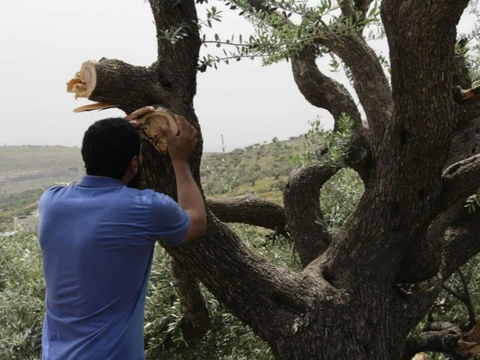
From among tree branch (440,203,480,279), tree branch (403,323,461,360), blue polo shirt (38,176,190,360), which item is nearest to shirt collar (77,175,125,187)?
blue polo shirt (38,176,190,360)

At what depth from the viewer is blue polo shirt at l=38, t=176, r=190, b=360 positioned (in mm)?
2260

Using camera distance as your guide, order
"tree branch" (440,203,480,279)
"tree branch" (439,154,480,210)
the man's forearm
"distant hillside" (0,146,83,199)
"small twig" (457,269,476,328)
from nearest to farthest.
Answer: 1. the man's forearm
2. "tree branch" (439,154,480,210)
3. "tree branch" (440,203,480,279)
4. "small twig" (457,269,476,328)
5. "distant hillside" (0,146,83,199)

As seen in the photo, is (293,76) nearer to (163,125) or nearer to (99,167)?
(163,125)

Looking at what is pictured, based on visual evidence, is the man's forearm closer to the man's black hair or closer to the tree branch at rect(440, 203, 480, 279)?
the man's black hair

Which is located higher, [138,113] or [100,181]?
[138,113]

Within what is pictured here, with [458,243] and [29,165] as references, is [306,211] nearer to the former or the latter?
[458,243]

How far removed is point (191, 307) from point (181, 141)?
3093mm

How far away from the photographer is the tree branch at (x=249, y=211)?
632cm

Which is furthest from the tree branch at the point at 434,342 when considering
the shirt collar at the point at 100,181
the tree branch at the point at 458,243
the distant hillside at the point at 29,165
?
the distant hillside at the point at 29,165

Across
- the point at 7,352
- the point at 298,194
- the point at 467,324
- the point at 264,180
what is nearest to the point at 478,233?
the point at 467,324

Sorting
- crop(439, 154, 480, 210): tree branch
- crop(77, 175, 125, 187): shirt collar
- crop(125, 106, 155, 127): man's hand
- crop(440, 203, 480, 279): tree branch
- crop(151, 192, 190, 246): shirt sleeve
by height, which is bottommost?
crop(440, 203, 480, 279): tree branch

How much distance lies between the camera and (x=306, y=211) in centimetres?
612

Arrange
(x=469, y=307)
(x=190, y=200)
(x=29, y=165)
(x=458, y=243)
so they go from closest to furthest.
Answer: (x=190, y=200) < (x=458, y=243) < (x=469, y=307) < (x=29, y=165)

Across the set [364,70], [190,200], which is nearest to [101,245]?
[190,200]
